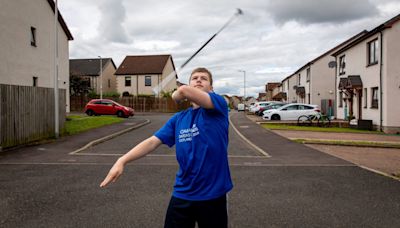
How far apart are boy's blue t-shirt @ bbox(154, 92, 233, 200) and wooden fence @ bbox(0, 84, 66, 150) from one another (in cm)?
1039

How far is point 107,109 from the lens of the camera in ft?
106

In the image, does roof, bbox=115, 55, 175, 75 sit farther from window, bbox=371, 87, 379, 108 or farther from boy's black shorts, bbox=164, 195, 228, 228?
boy's black shorts, bbox=164, 195, 228, 228

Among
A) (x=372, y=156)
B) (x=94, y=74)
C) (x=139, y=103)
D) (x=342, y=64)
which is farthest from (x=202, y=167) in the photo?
(x=94, y=74)

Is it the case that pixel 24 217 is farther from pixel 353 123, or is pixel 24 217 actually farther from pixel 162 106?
pixel 162 106

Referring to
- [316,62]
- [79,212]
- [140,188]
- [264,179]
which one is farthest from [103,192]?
[316,62]

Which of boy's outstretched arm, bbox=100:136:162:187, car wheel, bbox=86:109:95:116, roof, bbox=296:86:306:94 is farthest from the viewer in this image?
roof, bbox=296:86:306:94

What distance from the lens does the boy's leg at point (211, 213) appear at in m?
2.59

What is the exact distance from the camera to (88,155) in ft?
35.8

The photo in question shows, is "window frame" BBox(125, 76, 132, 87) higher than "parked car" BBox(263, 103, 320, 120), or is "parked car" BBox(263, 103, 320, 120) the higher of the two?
"window frame" BBox(125, 76, 132, 87)

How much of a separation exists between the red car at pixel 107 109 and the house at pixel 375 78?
1704 cm

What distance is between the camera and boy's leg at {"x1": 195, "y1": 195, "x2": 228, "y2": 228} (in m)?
2.59

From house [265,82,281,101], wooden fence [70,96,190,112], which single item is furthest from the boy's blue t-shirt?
house [265,82,281,101]

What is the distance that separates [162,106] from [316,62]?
19639 mm

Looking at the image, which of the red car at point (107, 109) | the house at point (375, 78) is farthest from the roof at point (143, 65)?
the house at point (375, 78)
